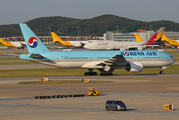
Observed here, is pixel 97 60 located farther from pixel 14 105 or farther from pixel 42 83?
pixel 14 105

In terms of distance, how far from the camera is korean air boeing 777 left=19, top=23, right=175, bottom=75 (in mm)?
53719

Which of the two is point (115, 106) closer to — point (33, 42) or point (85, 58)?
point (85, 58)

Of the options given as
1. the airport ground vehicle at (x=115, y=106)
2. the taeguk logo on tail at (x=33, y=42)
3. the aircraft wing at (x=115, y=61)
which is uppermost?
the taeguk logo on tail at (x=33, y=42)

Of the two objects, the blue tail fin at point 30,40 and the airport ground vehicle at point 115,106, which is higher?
the blue tail fin at point 30,40

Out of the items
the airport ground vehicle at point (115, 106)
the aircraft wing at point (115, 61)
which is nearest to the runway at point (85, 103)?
the airport ground vehicle at point (115, 106)

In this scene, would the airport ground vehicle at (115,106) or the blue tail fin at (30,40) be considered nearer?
the airport ground vehicle at (115,106)

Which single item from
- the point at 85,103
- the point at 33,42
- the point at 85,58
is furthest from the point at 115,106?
the point at 33,42

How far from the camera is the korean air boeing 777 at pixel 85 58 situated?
53.7 meters

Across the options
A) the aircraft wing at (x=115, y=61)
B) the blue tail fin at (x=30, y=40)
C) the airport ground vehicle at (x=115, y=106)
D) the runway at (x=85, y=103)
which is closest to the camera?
the runway at (x=85, y=103)

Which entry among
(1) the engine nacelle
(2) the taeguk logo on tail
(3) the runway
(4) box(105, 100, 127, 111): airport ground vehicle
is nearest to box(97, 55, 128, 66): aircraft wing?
(1) the engine nacelle

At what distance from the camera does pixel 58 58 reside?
2148 inches

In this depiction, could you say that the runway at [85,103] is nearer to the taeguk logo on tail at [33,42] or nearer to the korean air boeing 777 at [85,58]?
the korean air boeing 777 at [85,58]

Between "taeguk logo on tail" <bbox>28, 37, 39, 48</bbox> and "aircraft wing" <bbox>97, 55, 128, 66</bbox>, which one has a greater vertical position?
"taeguk logo on tail" <bbox>28, 37, 39, 48</bbox>

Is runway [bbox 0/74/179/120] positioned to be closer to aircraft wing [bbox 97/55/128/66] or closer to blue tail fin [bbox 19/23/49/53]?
aircraft wing [bbox 97/55/128/66]
